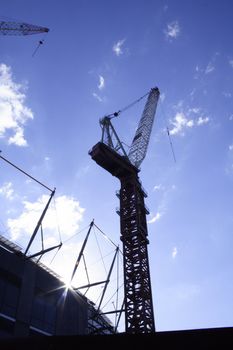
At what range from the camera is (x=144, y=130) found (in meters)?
75.8

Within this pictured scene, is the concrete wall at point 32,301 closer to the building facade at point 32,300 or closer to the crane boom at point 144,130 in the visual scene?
the building facade at point 32,300

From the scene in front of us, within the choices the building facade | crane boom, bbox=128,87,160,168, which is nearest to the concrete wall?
the building facade

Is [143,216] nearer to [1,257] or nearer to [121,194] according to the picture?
[121,194]

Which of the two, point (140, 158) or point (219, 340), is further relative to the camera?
point (140, 158)

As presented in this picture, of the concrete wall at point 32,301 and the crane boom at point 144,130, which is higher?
the crane boom at point 144,130

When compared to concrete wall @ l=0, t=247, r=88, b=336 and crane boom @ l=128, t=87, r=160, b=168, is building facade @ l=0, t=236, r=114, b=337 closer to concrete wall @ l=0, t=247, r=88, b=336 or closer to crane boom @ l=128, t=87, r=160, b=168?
concrete wall @ l=0, t=247, r=88, b=336

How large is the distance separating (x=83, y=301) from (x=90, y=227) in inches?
444

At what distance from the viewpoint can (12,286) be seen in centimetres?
3800

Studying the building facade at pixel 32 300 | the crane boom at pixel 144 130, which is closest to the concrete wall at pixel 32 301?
the building facade at pixel 32 300

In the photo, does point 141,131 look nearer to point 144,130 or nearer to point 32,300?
A: point 144,130

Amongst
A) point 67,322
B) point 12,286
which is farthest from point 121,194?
point 12,286

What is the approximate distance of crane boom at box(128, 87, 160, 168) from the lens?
229 ft

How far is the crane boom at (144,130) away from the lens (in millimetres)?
69812

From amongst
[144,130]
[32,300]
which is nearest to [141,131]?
[144,130]
